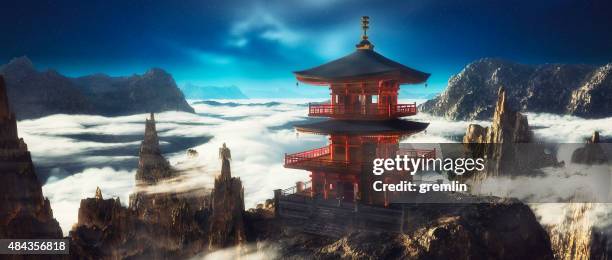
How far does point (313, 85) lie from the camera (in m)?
33.6

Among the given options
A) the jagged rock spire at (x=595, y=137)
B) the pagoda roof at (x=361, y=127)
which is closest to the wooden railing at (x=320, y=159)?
the pagoda roof at (x=361, y=127)

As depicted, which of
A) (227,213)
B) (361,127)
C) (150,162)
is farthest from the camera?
(150,162)

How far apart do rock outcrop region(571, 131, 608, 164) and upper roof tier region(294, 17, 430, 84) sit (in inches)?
2765

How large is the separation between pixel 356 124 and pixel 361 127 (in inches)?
39.6

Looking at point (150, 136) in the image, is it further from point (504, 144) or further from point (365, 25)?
point (504, 144)

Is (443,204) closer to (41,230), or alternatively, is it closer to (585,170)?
(41,230)

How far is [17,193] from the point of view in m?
49.0

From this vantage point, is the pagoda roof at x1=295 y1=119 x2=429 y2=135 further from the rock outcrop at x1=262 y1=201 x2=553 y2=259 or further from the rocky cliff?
the rocky cliff

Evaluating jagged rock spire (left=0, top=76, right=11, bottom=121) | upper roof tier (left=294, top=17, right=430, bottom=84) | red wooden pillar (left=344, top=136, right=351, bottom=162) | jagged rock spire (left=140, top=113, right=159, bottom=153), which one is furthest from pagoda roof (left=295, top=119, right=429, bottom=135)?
jagged rock spire (left=140, top=113, right=159, bottom=153)

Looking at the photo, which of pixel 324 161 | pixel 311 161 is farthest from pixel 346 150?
pixel 311 161

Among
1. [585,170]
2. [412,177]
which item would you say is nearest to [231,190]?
[412,177]

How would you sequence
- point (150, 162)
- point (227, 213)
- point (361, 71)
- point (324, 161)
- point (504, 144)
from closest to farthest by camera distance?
point (361, 71)
point (324, 161)
point (227, 213)
point (150, 162)
point (504, 144)

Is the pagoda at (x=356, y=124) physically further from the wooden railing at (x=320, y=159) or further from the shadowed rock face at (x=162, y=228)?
the shadowed rock face at (x=162, y=228)

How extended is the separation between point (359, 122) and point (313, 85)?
5.42 m
